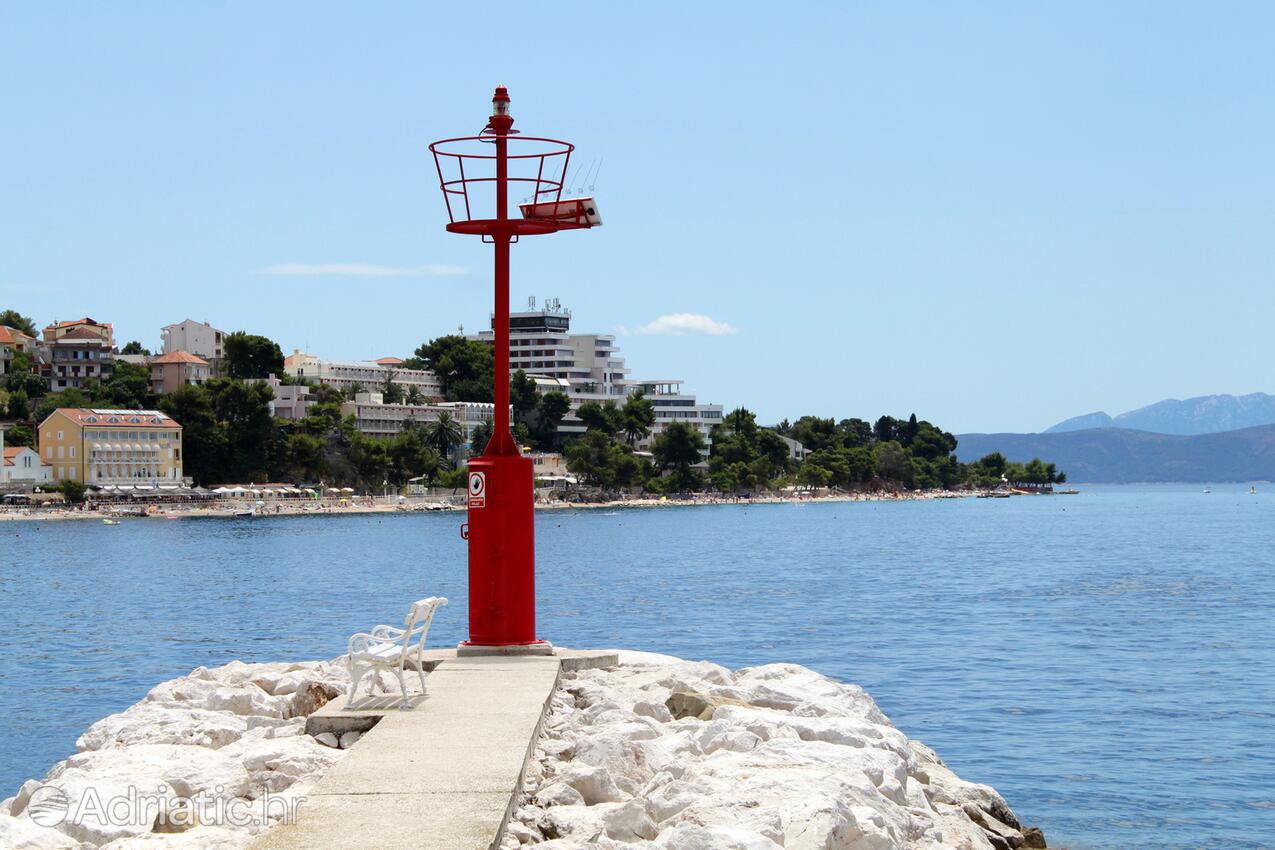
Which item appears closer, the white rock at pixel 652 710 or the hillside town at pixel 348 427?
the white rock at pixel 652 710

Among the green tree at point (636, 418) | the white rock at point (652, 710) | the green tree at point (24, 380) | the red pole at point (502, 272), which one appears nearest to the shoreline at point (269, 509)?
the green tree at point (636, 418)

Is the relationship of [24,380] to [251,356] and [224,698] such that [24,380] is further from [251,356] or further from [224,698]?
[224,698]

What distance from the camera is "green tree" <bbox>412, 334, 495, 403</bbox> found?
170125mm

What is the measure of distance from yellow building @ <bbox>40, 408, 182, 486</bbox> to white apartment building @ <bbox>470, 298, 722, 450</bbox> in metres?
63.1

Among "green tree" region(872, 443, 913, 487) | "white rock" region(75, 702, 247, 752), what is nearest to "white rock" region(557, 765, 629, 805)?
"white rock" region(75, 702, 247, 752)

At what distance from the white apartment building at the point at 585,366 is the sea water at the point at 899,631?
3965 inches

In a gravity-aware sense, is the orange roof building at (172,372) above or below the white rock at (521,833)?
above

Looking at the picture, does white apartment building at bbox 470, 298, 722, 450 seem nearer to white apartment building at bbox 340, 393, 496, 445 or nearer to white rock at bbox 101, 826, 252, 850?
white apartment building at bbox 340, 393, 496, 445

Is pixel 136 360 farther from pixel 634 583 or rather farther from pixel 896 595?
pixel 896 595

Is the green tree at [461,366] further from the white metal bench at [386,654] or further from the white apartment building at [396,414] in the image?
the white metal bench at [386,654]

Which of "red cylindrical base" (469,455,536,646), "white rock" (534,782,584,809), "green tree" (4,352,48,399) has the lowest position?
"white rock" (534,782,584,809)

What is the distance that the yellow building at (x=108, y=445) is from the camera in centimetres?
11788

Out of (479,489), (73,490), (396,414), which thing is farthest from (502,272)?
(396,414)

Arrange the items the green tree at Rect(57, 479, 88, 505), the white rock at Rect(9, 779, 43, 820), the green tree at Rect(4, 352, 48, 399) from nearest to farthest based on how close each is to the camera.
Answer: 1. the white rock at Rect(9, 779, 43, 820)
2. the green tree at Rect(57, 479, 88, 505)
3. the green tree at Rect(4, 352, 48, 399)
